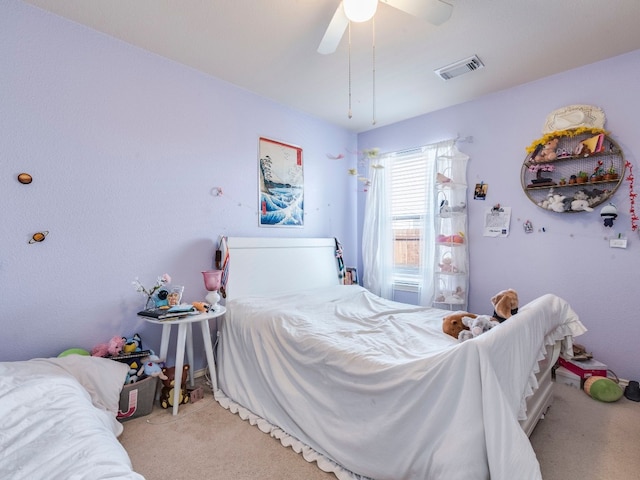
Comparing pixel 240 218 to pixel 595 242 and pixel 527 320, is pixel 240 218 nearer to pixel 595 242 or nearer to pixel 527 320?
pixel 527 320

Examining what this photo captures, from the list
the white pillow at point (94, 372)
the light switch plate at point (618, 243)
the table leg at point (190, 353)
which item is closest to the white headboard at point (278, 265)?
the table leg at point (190, 353)

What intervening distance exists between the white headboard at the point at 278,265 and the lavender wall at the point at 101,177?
233 millimetres

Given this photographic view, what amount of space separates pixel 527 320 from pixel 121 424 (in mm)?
2372

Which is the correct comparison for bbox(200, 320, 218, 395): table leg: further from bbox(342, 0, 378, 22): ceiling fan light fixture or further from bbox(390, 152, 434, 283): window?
bbox(390, 152, 434, 283): window

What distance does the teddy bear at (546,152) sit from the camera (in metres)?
2.68

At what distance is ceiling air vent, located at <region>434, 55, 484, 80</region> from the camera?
2.47m

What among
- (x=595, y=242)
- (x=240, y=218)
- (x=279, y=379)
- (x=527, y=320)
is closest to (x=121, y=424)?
(x=279, y=379)

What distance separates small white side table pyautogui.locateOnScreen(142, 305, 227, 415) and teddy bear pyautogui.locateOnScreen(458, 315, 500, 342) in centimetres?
160

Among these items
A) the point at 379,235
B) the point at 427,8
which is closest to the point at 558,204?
the point at 379,235

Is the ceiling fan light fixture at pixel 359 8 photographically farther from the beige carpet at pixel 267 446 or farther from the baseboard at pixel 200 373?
the baseboard at pixel 200 373

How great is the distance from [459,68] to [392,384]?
250 cm

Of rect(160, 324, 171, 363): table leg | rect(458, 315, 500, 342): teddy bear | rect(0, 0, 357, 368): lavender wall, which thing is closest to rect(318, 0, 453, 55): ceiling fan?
rect(0, 0, 357, 368): lavender wall

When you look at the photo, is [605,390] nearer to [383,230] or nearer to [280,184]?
[383,230]

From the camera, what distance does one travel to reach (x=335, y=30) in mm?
1734
